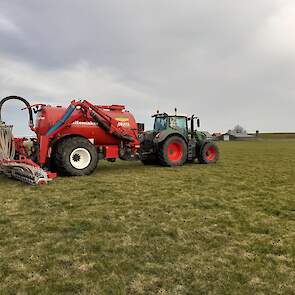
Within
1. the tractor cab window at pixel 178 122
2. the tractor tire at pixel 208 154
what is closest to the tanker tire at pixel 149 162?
the tractor cab window at pixel 178 122

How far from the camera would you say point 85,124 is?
11.2 meters

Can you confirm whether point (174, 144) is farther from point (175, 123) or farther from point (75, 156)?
point (75, 156)

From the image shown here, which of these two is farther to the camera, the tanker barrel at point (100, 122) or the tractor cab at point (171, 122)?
the tractor cab at point (171, 122)

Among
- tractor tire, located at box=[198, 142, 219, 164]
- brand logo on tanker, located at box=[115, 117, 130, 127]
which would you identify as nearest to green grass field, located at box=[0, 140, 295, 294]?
brand logo on tanker, located at box=[115, 117, 130, 127]

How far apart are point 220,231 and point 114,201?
2623 millimetres

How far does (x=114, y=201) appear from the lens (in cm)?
700

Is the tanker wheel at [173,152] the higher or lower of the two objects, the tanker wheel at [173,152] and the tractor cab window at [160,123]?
the lower

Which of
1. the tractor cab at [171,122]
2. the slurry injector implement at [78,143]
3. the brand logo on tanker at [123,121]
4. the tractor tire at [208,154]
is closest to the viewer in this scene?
the slurry injector implement at [78,143]

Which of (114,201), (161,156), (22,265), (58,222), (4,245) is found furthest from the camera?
(161,156)

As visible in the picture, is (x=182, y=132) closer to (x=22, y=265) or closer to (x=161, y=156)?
(x=161, y=156)

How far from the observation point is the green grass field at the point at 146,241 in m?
3.44

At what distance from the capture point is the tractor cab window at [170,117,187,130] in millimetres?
14491

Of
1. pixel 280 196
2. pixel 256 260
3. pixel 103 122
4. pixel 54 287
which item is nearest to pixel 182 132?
pixel 103 122

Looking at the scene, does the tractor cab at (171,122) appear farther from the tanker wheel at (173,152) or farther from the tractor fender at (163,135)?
the tanker wheel at (173,152)
